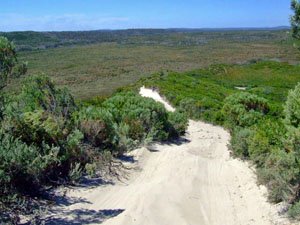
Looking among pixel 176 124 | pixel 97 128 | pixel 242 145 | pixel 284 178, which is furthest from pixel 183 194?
pixel 176 124

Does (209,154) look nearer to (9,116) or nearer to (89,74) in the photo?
(9,116)

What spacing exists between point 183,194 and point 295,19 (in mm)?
4429

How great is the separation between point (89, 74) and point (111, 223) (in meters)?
66.1

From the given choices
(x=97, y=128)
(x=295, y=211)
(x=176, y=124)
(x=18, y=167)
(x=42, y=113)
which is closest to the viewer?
(x=18, y=167)

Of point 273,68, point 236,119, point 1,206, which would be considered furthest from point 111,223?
point 273,68

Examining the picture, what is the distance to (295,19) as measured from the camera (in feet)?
27.2

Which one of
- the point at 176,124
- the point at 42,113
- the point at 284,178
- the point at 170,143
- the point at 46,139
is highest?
the point at 42,113

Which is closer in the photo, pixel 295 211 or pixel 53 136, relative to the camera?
pixel 295 211

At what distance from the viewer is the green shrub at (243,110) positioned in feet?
59.2

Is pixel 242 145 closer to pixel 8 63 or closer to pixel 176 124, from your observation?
pixel 176 124

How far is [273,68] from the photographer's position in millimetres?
60375

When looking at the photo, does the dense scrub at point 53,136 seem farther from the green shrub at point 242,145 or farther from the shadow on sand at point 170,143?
the green shrub at point 242,145

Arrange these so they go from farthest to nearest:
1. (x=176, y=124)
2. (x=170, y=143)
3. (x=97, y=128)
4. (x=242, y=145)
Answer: (x=176, y=124) → (x=170, y=143) → (x=242, y=145) → (x=97, y=128)

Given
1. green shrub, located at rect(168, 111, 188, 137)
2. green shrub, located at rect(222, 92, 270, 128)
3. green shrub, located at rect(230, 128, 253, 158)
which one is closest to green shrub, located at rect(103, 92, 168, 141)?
green shrub, located at rect(168, 111, 188, 137)
